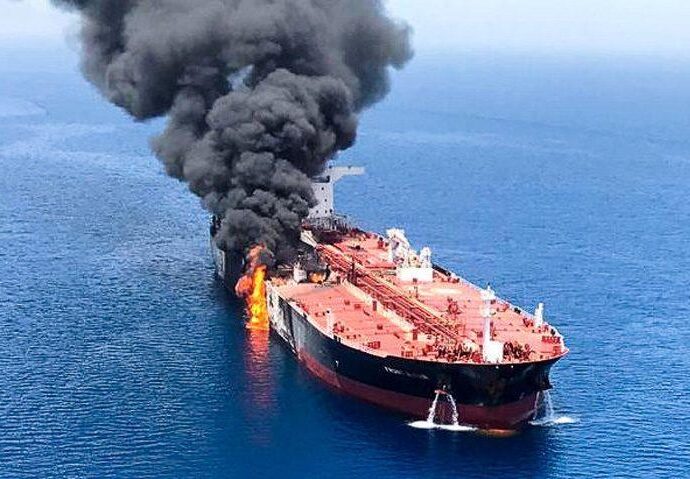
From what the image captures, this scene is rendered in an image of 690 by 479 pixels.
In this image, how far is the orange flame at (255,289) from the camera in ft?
276

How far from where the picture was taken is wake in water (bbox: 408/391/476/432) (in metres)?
60.8

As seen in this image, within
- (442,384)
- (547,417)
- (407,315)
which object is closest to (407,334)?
(407,315)

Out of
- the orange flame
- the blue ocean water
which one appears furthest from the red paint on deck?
the orange flame

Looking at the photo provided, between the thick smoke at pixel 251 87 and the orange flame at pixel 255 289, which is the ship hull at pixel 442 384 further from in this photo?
the thick smoke at pixel 251 87

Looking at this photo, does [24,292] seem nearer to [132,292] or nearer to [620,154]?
[132,292]

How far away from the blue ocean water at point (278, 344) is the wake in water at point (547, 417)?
76cm

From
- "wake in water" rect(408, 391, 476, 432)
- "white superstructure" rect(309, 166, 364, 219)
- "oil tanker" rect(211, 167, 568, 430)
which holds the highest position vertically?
"white superstructure" rect(309, 166, 364, 219)

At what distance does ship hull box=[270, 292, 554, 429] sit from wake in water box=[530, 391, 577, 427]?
2.30 feet

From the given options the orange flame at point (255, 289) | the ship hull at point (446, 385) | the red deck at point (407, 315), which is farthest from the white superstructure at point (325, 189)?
the ship hull at point (446, 385)

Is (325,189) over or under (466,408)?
over

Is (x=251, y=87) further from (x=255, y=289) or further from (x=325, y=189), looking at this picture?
(x=255, y=289)

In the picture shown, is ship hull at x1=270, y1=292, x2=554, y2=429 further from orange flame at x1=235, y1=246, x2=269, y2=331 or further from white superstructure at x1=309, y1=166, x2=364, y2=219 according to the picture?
white superstructure at x1=309, y1=166, x2=364, y2=219

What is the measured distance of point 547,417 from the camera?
6294 cm

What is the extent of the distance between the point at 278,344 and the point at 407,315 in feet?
40.8
